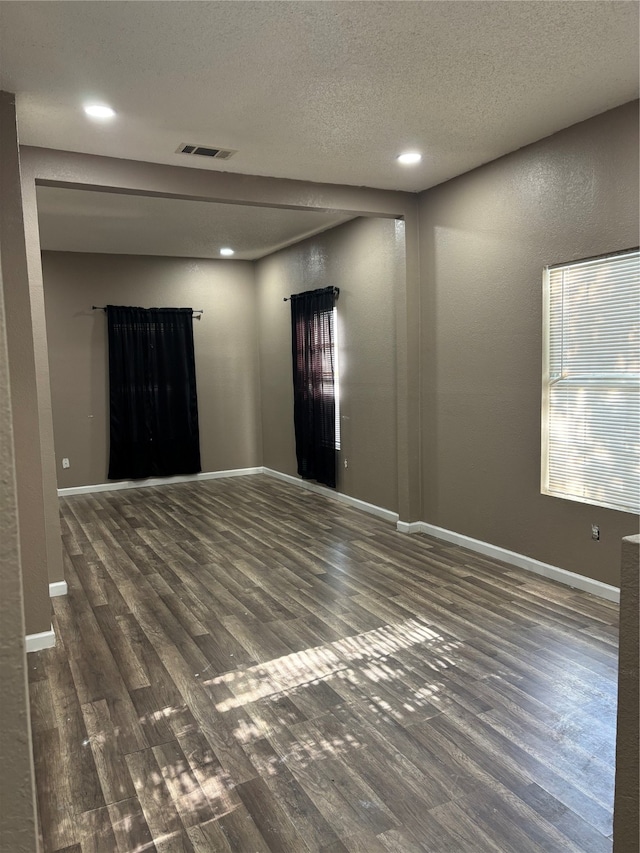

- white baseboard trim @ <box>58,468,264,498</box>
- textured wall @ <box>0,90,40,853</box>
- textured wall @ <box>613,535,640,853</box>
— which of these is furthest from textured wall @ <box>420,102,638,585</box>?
white baseboard trim @ <box>58,468,264,498</box>

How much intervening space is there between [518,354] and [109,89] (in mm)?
2821

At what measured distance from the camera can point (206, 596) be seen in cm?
385

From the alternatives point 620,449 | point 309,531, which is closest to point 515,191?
point 620,449

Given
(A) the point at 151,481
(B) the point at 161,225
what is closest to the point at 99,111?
(B) the point at 161,225

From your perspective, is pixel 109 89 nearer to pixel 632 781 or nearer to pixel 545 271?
pixel 545 271

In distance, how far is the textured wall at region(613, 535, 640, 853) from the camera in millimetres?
1149

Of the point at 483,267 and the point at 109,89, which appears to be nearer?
the point at 109,89

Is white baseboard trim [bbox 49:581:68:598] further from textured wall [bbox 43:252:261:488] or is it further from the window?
textured wall [bbox 43:252:261:488]

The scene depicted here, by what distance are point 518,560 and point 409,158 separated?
110 inches

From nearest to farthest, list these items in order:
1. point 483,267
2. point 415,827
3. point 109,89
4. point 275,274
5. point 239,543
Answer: point 415,827
point 109,89
point 483,267
point 239,543
point 275,274

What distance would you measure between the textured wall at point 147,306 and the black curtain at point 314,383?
122 centimetres

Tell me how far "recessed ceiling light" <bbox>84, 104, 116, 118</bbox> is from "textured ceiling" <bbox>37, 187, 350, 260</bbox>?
1.50 metres

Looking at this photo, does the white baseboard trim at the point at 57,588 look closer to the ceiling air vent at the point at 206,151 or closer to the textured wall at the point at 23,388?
the textured wall at the point at 23,388

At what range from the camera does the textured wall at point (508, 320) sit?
136 inches
